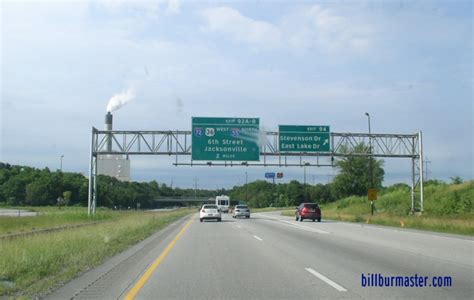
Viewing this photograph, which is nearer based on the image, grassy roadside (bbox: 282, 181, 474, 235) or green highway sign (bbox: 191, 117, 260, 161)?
grassy roadside (bbox: 282, 181, 474, 235)

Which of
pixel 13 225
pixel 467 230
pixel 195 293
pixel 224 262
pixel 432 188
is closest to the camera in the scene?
pixel 195 293

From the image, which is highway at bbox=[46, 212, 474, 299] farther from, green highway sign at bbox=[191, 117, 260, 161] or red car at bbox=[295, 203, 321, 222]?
red car at bbox=[295, 203, 321, 222]

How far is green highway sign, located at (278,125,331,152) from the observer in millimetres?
47469

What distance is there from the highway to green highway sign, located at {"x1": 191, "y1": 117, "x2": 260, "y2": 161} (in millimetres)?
26353

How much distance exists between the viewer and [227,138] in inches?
1861

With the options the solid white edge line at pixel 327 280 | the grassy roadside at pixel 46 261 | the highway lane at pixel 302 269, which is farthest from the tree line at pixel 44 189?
the solid white edge line at pixel 327 280

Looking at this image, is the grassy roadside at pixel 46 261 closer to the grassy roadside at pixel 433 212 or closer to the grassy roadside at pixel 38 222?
the grassy roadside at pixel 38 222

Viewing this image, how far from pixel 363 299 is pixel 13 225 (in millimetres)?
31981

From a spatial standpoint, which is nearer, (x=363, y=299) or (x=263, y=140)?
(x=363, y=299)

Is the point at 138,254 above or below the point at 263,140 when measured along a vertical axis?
below

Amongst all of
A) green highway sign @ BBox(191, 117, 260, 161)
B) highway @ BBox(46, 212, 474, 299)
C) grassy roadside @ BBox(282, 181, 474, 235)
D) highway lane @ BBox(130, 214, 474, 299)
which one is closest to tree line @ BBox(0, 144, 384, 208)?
grassy roadside @ BBox(282, 181, 474, 235)

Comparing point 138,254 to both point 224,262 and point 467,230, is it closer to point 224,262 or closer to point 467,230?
point 224,262

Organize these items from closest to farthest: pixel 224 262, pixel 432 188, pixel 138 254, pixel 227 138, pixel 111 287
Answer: pixel 111 287, pixel 224 262, pixel 138 254, pixel 227 138, pixel 432 188

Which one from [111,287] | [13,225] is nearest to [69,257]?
[111,287]
